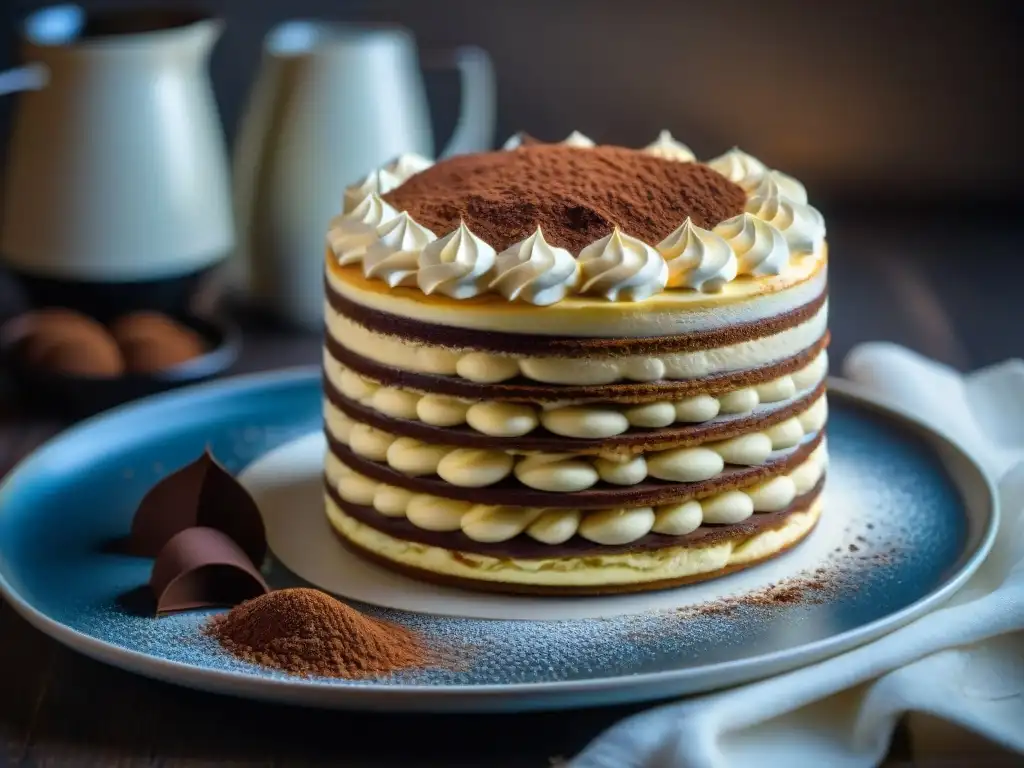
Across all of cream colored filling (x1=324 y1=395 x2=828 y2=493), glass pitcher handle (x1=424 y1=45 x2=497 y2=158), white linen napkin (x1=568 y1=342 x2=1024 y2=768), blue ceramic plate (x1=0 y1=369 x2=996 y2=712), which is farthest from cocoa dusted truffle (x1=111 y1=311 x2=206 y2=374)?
white linen napkin (x1=568 y1=342 x2=1024 y2=768)

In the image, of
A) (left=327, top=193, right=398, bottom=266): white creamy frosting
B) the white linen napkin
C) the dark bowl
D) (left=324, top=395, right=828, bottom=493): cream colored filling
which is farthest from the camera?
the dark bowl

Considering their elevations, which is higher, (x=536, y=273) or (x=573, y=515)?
(x=536, y=273)

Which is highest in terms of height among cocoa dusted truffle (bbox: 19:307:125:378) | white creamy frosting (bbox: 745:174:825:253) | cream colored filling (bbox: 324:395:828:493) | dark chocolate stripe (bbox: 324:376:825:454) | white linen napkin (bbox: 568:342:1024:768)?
white creamy frosting (bbox: 745:174:825:253)

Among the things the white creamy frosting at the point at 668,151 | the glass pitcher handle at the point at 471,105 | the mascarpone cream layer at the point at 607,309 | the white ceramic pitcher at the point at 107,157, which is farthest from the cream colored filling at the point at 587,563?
the glass pitcher handle at the point at 471,105

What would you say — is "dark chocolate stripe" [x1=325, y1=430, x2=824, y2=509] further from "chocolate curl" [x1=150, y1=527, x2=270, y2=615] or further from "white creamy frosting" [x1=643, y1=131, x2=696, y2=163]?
"white creamy frosting" [x1=643, y1=131, x2=696, y2=163]

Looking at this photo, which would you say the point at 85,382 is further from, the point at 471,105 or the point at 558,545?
the point at 558,545

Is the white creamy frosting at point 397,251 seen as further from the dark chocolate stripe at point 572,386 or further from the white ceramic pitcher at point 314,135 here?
the white ceramic pitcher at point 314,135

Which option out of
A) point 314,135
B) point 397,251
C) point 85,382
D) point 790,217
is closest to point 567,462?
point 397,251
